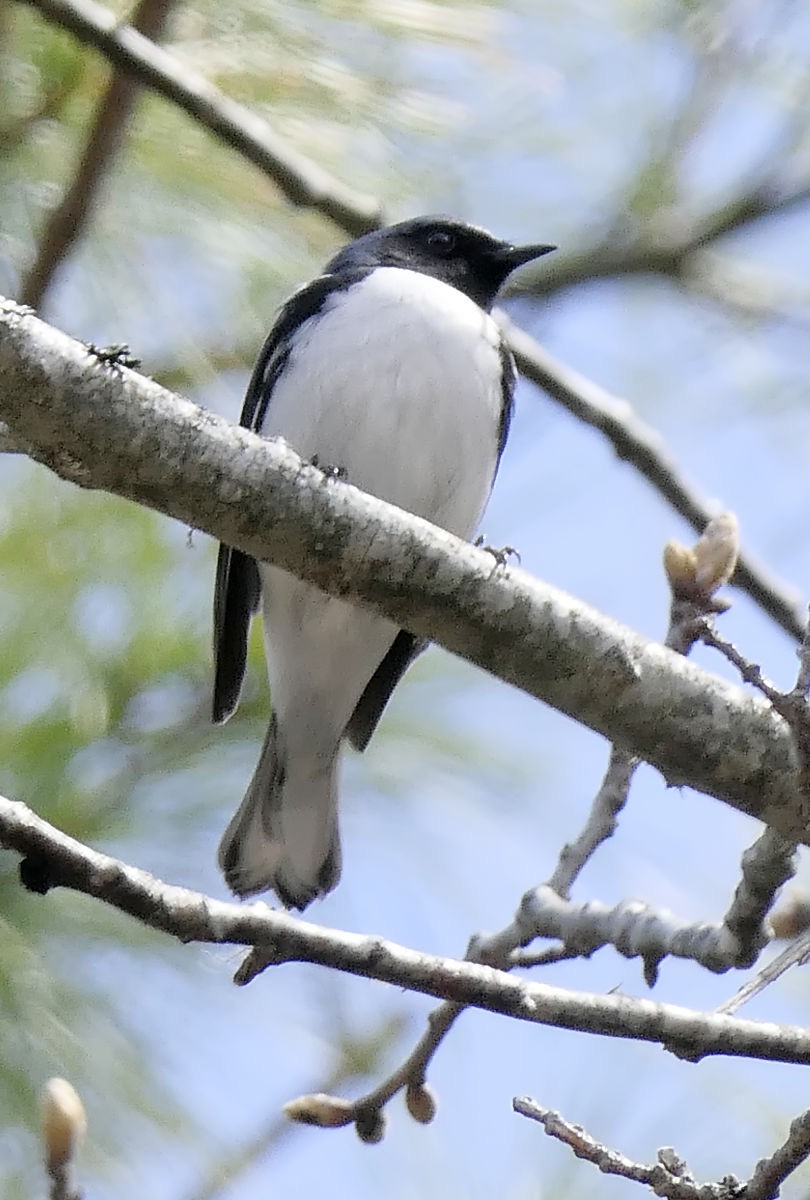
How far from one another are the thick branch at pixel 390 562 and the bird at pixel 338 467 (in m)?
1.01

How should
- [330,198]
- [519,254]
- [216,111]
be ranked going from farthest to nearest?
1. [519,254]
2. [330,198]
3. [216,111]

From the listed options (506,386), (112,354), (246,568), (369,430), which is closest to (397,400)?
(369,430)

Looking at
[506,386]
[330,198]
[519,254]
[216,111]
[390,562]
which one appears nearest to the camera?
[390,562]

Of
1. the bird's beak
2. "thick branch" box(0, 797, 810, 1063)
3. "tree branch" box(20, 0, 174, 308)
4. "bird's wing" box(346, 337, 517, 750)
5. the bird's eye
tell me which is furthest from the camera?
Answer: the bird's eye

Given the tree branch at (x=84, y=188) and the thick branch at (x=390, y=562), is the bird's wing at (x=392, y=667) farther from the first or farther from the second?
the thick branch at (x=390, y=562)

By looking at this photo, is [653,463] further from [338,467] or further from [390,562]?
[390,562]

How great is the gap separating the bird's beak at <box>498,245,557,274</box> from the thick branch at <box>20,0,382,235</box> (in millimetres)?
461

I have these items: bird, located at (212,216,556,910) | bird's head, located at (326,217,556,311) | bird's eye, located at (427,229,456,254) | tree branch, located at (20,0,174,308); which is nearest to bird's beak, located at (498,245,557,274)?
bird's head, located at (326,217,556,311)

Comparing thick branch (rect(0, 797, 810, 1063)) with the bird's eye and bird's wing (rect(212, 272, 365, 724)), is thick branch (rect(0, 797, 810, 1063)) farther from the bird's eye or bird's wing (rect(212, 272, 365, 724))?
the bird's eye

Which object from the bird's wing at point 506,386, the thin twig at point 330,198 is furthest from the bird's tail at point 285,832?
the thin twig at point 330,198

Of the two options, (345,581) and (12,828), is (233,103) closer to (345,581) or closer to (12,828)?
(345,581)

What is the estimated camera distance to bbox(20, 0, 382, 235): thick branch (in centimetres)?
257

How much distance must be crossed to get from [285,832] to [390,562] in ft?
3.86

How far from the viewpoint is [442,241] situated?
11.5 ft
